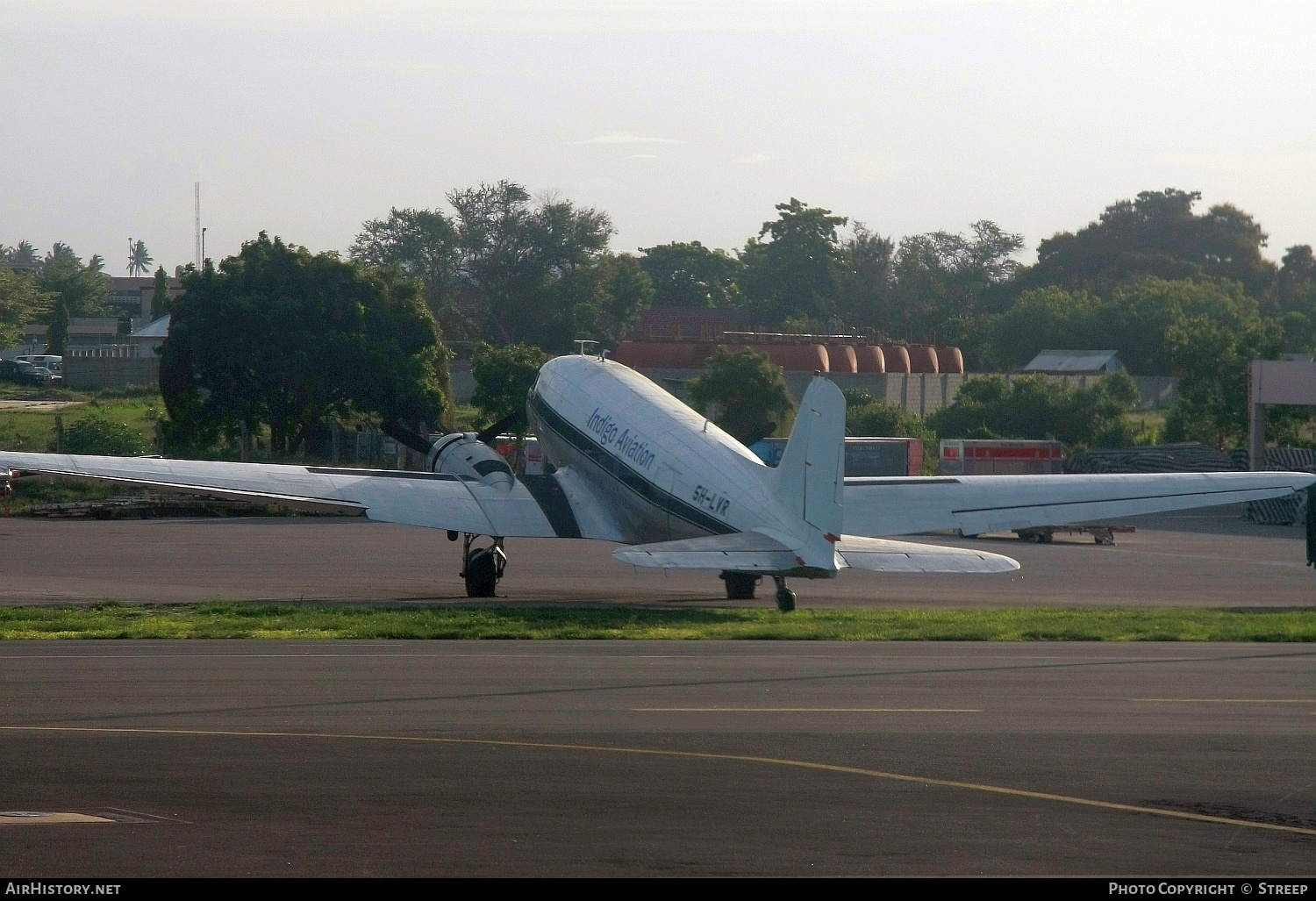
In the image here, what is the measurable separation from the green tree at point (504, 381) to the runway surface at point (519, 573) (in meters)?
18.5

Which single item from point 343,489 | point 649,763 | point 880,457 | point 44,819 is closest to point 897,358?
point 880,457

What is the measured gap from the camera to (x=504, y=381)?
2557 inches

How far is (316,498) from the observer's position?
91.5 feet

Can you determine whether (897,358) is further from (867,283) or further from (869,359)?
(867,283)

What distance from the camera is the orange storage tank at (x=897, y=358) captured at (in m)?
90.7

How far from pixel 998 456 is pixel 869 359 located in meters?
30.8

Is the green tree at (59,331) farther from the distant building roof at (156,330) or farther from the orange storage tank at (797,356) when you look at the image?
the orange storage tank at (797,356)

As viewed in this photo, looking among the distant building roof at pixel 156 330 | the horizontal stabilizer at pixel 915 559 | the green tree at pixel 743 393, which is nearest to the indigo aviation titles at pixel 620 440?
the horizontal stabilizer at pixel 915 559

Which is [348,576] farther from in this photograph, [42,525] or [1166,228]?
[1166,228]

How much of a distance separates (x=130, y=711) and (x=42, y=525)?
1317 inches

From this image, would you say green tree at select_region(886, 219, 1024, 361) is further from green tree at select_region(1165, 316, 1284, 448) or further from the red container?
green tree at select_region(1165, 316, 1284, 448)

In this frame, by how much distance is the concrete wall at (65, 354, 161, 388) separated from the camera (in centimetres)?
9750

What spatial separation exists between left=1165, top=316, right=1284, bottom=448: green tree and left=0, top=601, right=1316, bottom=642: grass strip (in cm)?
4617

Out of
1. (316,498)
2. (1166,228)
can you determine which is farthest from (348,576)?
(1166,228)
